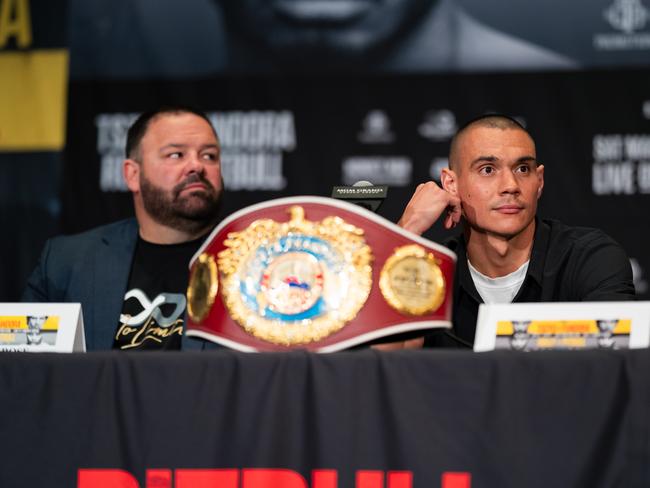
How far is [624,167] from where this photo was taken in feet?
10.5

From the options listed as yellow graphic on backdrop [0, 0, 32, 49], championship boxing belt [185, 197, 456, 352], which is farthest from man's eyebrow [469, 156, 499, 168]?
yellow graphic on backdrop [0, 0, 32, 49]

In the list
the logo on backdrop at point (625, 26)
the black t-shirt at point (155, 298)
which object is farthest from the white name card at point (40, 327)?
the logo on backdrop at point (625, 26)

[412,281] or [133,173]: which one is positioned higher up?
[133,173]

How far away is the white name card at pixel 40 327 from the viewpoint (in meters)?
1.64

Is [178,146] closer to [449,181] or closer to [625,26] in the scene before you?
[449,181]

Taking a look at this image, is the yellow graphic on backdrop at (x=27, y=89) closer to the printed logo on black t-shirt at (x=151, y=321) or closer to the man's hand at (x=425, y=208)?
the printed logo on black t-shirt at (x=151, y=321)

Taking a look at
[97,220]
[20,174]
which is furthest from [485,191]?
[20,174]

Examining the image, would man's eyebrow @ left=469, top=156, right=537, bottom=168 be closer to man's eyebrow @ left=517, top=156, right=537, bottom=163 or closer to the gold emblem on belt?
man's eyebrow @ left=517, top=156, right=537, bottom=163

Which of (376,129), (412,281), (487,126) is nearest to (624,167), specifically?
(376,129)

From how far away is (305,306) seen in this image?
1531 mm

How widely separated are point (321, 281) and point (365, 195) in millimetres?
268

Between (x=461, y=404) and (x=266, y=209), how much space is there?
0.50m

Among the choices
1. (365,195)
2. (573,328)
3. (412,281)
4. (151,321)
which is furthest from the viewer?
(151,321)

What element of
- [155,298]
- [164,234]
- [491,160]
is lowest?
[155,298]
